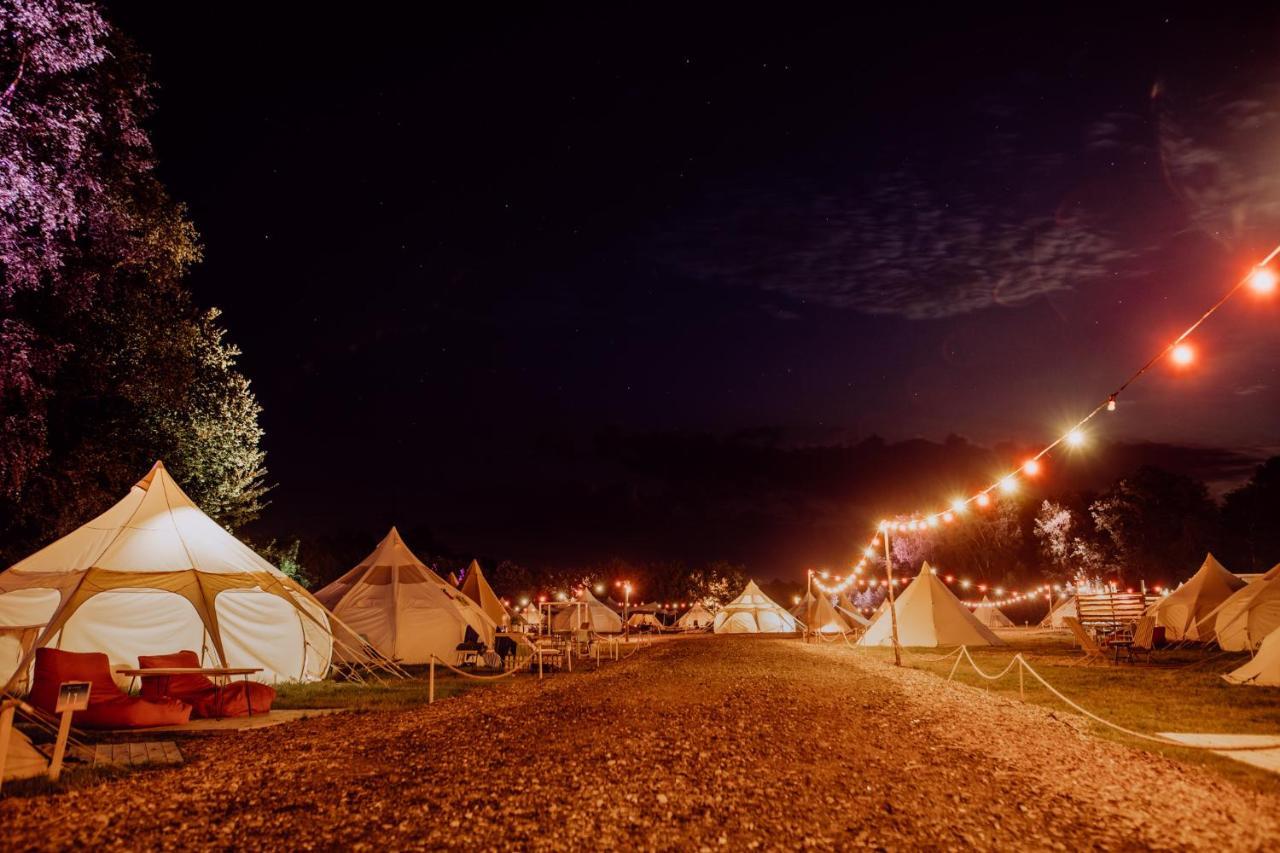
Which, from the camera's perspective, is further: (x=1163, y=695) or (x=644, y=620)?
(x=644, y=620)

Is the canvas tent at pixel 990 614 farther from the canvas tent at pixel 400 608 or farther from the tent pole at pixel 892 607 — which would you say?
the canvas tent at pixel 400 608

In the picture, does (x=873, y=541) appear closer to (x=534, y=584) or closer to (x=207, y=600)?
(x=207, y=600)

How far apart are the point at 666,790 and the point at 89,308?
52.3 feet

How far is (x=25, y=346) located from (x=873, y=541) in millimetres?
30520

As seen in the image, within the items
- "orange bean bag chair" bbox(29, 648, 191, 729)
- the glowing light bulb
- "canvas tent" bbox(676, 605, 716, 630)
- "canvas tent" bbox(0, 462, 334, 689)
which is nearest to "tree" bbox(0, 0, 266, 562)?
"canvas tent" bbox(0, 462, 334, 689)

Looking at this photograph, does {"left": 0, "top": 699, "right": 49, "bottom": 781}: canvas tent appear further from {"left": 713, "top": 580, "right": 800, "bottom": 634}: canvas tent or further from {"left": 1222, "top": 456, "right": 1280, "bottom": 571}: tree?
{"left": 1222, "top": 456, "right": 1280, "bottom": 571}: tree

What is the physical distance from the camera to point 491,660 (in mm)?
21000

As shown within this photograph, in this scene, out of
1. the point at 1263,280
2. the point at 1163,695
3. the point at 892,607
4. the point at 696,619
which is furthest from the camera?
the point at 696,619

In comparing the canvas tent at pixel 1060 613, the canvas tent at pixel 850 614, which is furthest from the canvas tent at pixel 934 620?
the canvas tent at pixel 1060 613

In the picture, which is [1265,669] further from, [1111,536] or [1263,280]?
[1111,536]

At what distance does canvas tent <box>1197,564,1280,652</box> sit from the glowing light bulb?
18311 millimetres

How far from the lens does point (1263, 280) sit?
7430 millimetres

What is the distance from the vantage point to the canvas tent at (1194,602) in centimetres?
2652

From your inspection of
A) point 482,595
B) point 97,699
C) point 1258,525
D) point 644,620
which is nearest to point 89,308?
point 97,699
